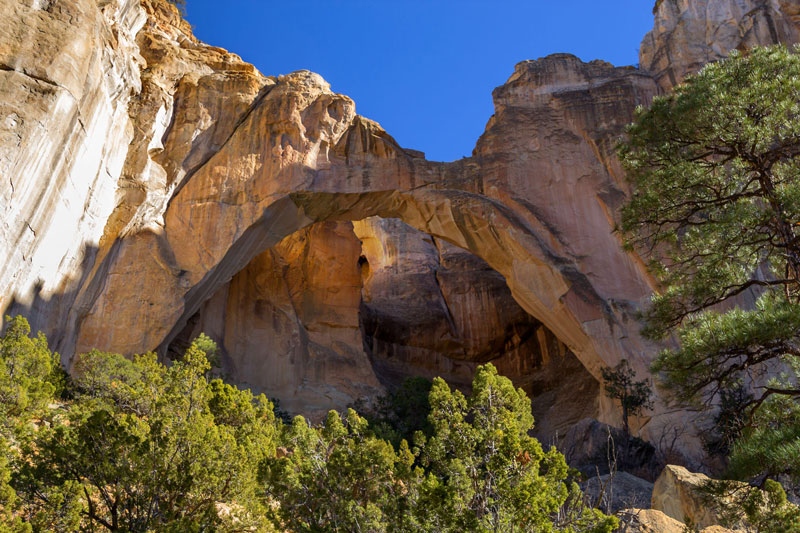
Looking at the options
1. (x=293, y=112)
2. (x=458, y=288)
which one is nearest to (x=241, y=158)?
(x=293, y=112)

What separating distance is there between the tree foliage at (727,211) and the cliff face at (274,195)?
1305 centimetres

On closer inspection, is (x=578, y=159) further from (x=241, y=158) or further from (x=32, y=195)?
(x=32, y=195)

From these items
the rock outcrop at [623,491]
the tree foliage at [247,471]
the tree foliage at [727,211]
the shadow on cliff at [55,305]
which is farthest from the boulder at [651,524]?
the shadow on cliff at [55,305]

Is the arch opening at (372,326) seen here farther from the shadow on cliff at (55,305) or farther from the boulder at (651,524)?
the boulder at (651,524)

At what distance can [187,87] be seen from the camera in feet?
79.9

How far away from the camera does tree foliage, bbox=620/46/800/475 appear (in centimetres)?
806

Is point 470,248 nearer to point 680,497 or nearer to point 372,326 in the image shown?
point 372,326

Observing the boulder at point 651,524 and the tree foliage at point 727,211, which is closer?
the tree foliage at point 727,211

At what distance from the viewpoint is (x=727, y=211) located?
8.77 metres

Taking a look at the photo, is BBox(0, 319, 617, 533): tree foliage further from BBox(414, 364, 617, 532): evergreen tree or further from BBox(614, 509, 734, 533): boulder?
BBox(614, 509, 734, 533): boulder

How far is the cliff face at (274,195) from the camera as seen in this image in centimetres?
1698

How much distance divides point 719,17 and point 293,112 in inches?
712

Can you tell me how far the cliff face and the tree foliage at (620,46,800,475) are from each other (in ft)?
42.8

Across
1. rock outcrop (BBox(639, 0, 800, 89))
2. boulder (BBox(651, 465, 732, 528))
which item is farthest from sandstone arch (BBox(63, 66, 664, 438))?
boulder (BBox(651, 465, 732, 528))
